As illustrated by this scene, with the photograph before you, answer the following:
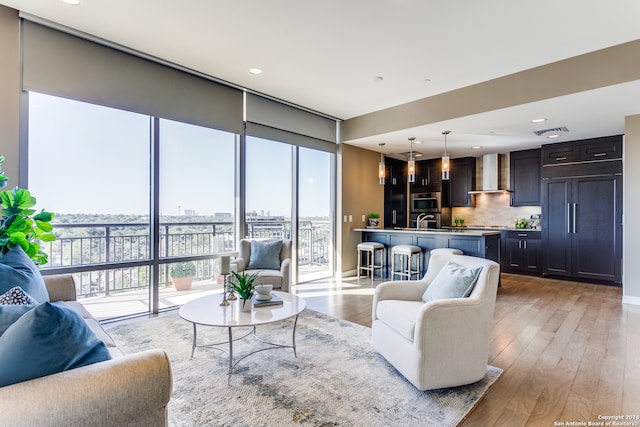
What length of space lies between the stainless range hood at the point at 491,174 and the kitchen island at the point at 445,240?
188cm

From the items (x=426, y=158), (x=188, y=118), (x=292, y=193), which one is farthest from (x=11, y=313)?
(x=426, y=158)

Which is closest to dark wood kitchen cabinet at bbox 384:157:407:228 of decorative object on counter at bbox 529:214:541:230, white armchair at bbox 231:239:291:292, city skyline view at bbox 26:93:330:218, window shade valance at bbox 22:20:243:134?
decorative object on counter at bbox 529:214:541:230

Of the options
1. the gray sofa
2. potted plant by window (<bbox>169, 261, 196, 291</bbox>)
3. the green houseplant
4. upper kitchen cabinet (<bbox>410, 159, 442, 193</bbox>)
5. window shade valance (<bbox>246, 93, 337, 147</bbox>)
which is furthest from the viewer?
upper kitchen cabinet (<bbox>410, 159, 442, 193</bbox>)

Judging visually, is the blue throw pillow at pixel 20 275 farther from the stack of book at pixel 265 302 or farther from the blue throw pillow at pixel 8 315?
the stack of book at pixel 265 302

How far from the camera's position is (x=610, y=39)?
3059 mm

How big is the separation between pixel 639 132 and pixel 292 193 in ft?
15.7

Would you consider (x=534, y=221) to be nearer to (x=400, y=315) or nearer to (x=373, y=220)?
(x=373, y=220)

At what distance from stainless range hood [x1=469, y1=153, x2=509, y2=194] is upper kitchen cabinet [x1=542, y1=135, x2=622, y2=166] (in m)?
1.00

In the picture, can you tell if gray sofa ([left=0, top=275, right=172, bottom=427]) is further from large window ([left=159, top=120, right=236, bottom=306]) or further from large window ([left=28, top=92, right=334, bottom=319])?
large window ([left=159, top=120, right=236, bottom=306])

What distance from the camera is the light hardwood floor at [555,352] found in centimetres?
193

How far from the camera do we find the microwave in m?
7.52

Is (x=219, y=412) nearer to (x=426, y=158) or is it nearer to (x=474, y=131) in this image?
(x=474, y=131)

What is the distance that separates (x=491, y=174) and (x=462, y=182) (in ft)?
2.08

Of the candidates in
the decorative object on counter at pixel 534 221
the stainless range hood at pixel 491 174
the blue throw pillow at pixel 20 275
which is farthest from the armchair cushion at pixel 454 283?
the stainless range hood at pixel 491 174
